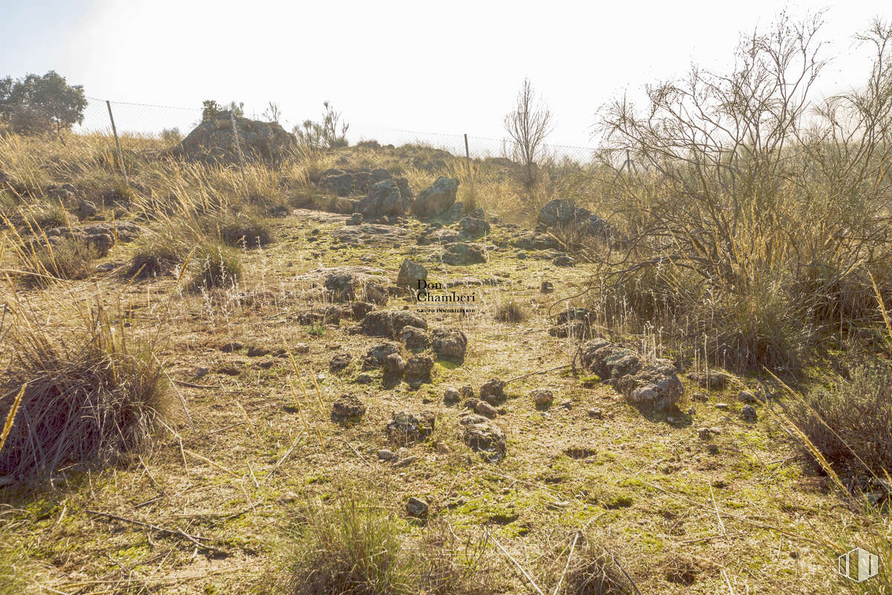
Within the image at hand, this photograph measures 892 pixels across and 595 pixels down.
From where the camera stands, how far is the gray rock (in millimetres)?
6684

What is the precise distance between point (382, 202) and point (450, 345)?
6497 millimetres

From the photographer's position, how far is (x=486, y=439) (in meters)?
2.40

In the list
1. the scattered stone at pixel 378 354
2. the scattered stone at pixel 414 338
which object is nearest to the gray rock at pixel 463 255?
the scattered stone at pixel 414 338

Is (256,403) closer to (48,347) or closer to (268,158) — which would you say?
(48,347)

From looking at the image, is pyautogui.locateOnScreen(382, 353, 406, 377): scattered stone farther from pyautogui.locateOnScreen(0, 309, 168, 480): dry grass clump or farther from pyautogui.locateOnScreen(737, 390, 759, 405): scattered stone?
pyautogui.locateOnScreen(737, 390, 759, 405): scattered stone

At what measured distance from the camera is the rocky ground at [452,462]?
1661mm

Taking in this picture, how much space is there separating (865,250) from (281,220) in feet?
26.7

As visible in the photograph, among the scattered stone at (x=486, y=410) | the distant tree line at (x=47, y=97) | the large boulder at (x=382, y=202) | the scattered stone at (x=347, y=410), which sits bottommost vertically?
the scattered stone at (x=486, y=410)

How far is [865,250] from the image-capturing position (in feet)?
Answer: 12.0

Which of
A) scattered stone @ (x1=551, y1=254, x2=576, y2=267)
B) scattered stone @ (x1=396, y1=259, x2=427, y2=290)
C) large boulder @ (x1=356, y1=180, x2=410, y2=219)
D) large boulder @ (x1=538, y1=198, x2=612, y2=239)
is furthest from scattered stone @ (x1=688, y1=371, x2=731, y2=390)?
large boulder @ (x1=356, y1=180, x2=410, y2=219)

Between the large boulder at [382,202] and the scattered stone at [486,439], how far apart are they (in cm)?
736

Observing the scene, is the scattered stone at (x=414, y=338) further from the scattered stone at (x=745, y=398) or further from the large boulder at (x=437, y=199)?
the large boulder at (x=437, y=199)

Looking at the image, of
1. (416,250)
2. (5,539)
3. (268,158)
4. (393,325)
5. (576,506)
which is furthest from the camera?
(268,158)

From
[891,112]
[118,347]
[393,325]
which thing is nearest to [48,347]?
[118,347]
